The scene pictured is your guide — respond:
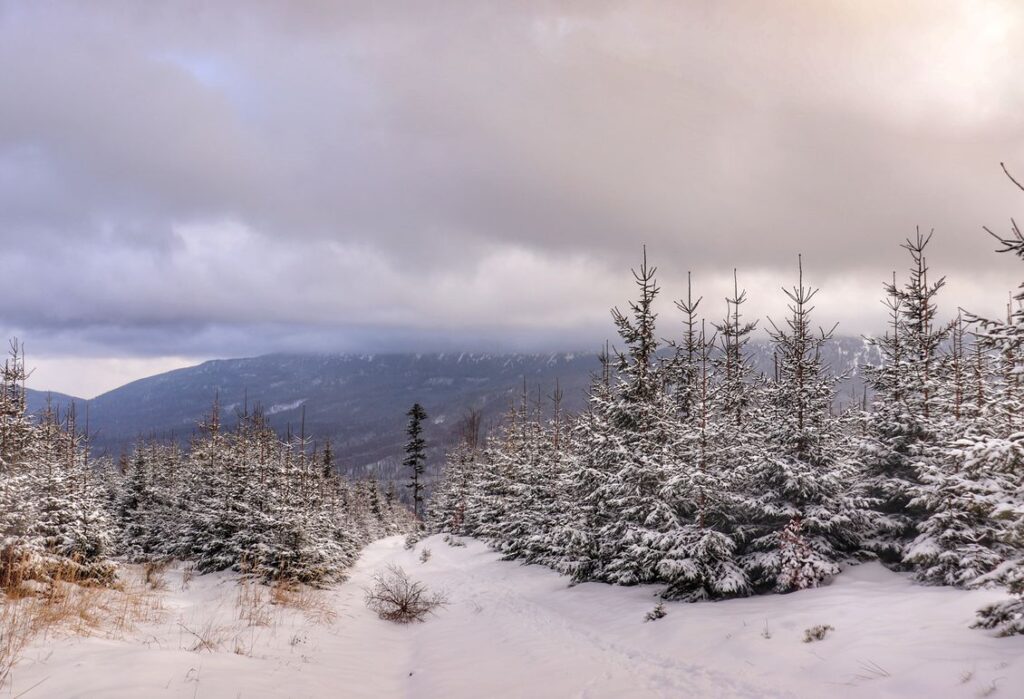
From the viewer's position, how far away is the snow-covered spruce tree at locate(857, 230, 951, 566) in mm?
14578

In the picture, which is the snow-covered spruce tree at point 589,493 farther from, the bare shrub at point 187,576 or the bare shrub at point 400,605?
the bare shrub at point 187,576

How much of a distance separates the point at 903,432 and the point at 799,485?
425cm

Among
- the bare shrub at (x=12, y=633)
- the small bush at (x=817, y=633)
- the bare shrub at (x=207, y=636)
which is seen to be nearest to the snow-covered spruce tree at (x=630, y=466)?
the small bush at (x=817, y=633)

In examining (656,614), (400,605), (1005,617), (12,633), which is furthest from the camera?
(400,605)

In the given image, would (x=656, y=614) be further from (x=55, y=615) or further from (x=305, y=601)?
(x=55, y=615)

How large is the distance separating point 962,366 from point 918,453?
5225 millimetres

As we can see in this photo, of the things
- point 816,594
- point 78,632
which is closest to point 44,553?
point 78,632

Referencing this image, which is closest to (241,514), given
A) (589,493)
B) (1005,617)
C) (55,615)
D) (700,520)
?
(55,615)

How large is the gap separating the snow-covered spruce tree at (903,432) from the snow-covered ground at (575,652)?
1436 millimetres

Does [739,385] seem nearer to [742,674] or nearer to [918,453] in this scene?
[918,453]

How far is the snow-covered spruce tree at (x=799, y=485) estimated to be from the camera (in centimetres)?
1351

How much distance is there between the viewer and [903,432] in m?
Result: 15.3

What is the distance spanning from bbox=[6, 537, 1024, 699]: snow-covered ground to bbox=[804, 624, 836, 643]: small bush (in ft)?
0.58

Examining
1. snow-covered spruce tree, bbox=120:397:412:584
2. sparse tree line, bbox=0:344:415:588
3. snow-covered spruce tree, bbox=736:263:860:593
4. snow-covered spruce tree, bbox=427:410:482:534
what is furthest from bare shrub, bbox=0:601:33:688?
snow-covered spruce tree, bbox=427:410:482:534
